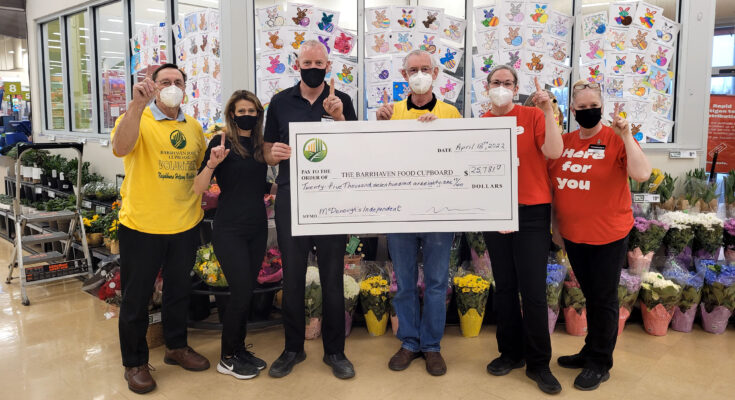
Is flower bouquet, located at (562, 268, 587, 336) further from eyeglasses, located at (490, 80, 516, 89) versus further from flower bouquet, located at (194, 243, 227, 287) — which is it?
flower bouquet, located at (194, 243, 227, 287)

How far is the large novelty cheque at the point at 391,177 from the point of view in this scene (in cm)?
275

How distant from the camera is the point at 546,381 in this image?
109 inches

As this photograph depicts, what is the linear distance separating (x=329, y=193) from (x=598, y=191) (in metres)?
1.36

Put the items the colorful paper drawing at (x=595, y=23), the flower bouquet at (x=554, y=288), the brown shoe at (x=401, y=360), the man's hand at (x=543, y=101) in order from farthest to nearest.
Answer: the colorful paper drawing at (x=595, y=23), the flower bouquet at (x=554, y=288), the brown shoe at (x=401, y=360), the man's hand at (x=543, y=101)

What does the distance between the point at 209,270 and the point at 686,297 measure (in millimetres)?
3247

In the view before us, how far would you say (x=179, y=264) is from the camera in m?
2.94

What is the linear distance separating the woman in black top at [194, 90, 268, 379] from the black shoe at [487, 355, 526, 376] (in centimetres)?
137

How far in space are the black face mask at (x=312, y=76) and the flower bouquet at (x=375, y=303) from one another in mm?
1486

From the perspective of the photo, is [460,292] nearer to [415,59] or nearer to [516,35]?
[415,59]

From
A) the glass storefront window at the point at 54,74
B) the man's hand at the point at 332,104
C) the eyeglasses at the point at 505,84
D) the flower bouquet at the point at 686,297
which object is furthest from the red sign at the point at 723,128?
the glass storefront window at the point at 54,74

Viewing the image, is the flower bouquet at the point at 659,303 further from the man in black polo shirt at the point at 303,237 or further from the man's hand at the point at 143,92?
the man's hand at the point at 143,92

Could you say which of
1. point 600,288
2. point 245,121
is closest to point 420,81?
point 245,121

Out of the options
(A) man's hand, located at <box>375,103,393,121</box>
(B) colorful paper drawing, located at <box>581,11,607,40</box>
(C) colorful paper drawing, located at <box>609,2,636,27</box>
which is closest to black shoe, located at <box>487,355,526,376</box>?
(A) man's hand, located at <box>375,103,393,121</box>

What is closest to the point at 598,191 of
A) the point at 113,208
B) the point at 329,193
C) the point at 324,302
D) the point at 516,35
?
the point at 329,193
